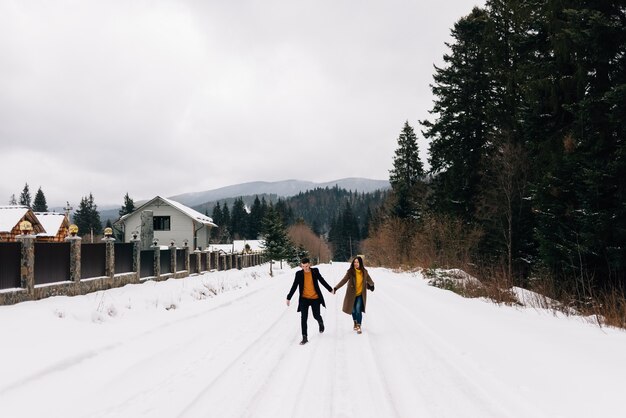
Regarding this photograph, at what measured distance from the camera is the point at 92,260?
15812 millimetres

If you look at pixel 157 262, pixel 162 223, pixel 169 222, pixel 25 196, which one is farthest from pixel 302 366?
pixel 25 196

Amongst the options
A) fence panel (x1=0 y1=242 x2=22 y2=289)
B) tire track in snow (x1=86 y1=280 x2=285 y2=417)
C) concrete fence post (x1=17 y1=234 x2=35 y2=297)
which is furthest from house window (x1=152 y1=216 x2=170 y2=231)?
tire track in snow (x1=86 y1=280 x2=285 y2=417)

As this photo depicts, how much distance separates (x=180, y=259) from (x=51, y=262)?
42.6ft

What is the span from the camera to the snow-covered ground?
4578 mm

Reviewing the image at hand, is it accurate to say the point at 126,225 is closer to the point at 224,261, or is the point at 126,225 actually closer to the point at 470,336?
the point at 224,261

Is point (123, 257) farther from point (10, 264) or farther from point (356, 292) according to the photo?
point (356, 292)

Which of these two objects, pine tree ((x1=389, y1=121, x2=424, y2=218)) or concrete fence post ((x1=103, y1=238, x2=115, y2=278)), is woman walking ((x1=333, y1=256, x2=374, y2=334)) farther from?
pine tree ((x1=389, y1=121, x2=424, y2=218))

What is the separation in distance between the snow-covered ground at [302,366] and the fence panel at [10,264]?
1080mm

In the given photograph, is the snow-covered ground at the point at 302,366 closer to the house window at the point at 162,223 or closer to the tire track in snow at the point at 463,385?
the tire track in snow at the point at 463,385

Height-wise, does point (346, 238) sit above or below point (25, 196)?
below

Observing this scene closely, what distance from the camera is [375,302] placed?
14.4m

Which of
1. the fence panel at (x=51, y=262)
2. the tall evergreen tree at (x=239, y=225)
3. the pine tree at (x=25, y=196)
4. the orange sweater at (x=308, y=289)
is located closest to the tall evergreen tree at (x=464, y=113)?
the orange sweater at (x=308, y=289)

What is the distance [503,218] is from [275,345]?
722 inches

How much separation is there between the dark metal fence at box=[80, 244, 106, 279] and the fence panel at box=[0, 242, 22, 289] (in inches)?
132
